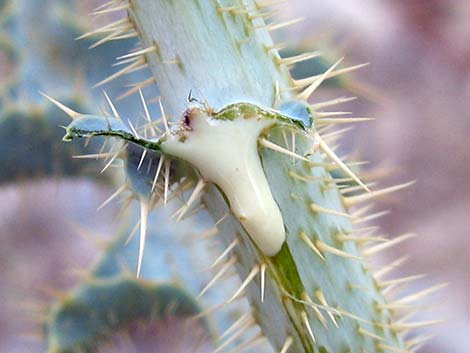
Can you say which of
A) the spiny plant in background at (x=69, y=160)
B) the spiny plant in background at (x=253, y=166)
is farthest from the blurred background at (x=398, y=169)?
the spiny plant in background at (x=253, y=166)

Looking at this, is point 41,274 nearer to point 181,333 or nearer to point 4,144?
point 181,333

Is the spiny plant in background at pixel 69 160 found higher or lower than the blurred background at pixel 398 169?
higher

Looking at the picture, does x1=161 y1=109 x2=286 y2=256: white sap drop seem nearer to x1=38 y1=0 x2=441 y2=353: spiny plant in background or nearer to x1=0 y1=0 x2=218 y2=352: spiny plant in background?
x1=38 y1=0 x2=441 y2=353: spiny plant in background

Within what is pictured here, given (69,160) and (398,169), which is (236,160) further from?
(398,169)

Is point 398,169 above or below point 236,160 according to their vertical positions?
below

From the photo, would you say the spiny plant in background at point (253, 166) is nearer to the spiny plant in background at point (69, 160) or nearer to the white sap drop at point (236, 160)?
the white sap drop at point (236, 160)

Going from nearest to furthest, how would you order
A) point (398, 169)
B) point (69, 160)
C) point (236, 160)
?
1. point (236, 160)
2. point (69, 160)
3. point (398, 169)

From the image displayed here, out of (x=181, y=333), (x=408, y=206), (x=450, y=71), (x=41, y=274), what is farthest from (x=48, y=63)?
(x=450, y=71)

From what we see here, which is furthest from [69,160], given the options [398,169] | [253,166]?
[398,169]
